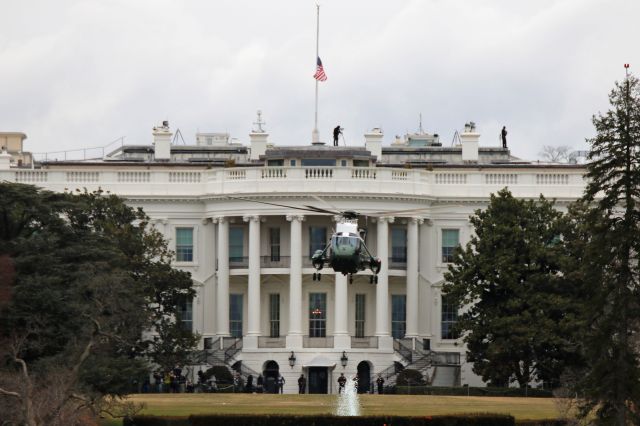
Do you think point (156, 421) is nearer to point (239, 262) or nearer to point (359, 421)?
point (359, 421)

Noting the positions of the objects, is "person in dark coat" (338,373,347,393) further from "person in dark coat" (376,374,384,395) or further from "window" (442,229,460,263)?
"window" (442,229,460,263)

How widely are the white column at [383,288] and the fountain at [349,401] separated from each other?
4.97 m

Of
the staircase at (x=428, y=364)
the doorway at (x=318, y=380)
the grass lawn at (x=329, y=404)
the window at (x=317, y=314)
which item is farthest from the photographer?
the window at (x=317, y=314)

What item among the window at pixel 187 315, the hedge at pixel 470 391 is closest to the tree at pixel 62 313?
the hedge at pixel 470 391

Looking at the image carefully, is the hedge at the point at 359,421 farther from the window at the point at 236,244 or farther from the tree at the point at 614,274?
the window at the point at 236,244

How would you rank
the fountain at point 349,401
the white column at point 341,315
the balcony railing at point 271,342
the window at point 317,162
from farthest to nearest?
the window at point 317,162, the balcony railing at point 271,342, the white column at point 341,315, the fountain at point 349,401

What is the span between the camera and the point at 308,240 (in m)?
143

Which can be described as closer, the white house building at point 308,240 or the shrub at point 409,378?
the shrub at point 409,378

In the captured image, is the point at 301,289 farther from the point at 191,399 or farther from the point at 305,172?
the point at 191,399

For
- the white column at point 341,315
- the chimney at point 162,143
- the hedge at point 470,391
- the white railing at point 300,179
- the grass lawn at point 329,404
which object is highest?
the chimney at point 162,143

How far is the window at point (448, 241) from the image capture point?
144125 mm

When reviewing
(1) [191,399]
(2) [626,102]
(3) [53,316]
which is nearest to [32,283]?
(3) [53,316]

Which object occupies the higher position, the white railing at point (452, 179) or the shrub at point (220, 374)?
the white railing at point (452, 179)

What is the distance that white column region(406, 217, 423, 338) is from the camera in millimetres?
141250
